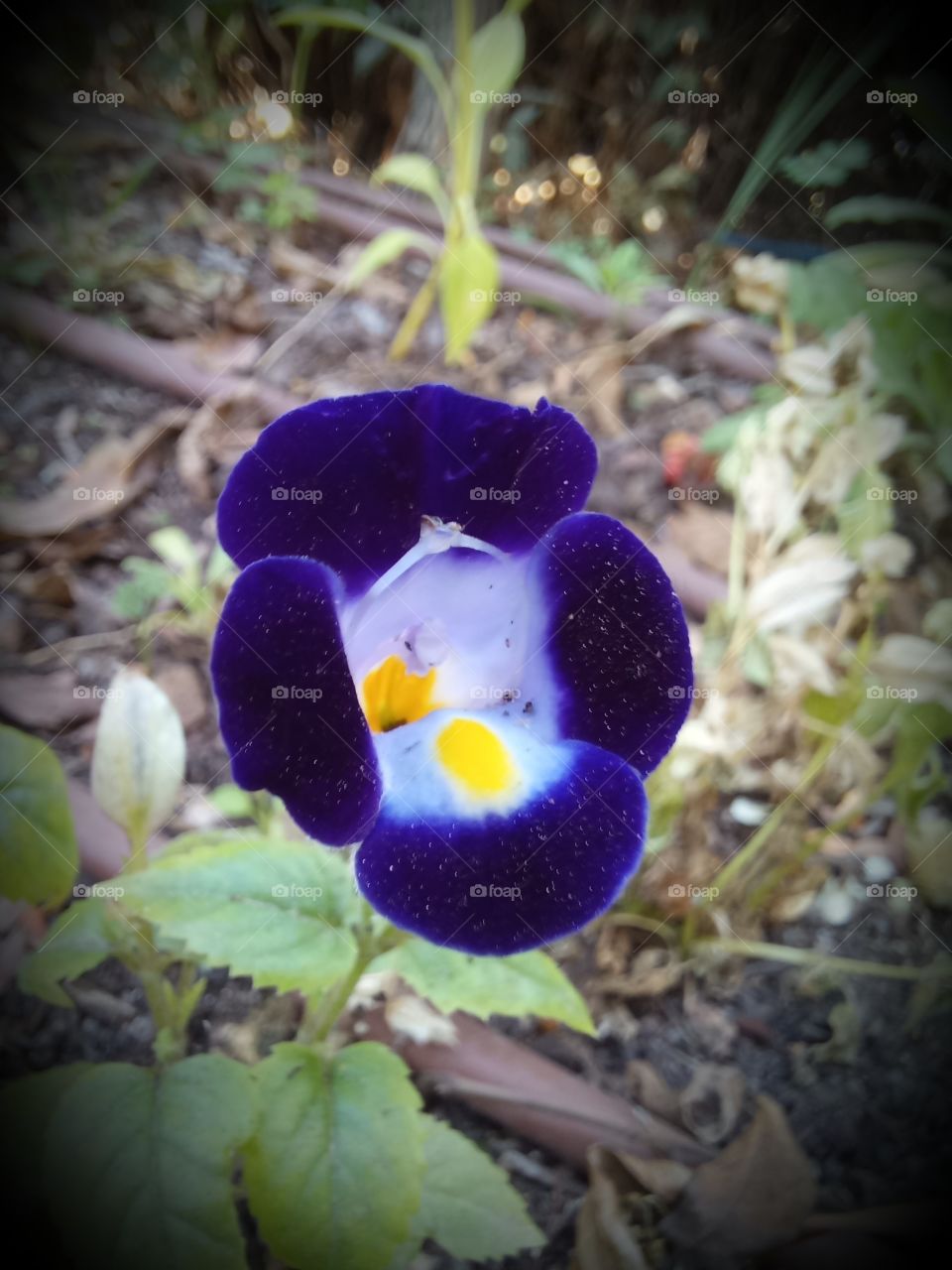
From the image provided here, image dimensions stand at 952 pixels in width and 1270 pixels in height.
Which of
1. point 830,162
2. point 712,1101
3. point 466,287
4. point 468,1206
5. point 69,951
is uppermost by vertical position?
point 830,162

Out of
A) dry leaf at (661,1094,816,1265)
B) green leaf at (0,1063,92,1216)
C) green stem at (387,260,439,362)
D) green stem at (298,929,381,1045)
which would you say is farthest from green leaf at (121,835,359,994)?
green stem at (387,260,439,362)

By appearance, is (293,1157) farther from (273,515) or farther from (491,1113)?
(273,515)

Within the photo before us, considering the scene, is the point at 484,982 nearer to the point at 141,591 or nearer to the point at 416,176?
the point at 141,591

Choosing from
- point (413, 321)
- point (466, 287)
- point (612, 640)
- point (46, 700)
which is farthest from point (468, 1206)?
point (413, 321)

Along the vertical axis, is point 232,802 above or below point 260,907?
below

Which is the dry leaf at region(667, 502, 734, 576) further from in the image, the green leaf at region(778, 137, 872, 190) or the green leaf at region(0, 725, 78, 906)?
the green leaf at region(0, 725, 78, 906)

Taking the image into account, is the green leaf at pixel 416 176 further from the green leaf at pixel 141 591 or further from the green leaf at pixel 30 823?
the green leaf at pixel 30 823

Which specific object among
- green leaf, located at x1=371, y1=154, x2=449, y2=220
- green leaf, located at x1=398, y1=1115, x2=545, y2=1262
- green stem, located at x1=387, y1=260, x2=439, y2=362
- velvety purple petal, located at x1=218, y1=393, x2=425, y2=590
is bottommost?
green leaf, located at x1=398, y1=1115, x2=545, y2=1262

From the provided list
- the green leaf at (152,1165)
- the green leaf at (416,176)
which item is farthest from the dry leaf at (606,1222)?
the green leaf at (416,176)
